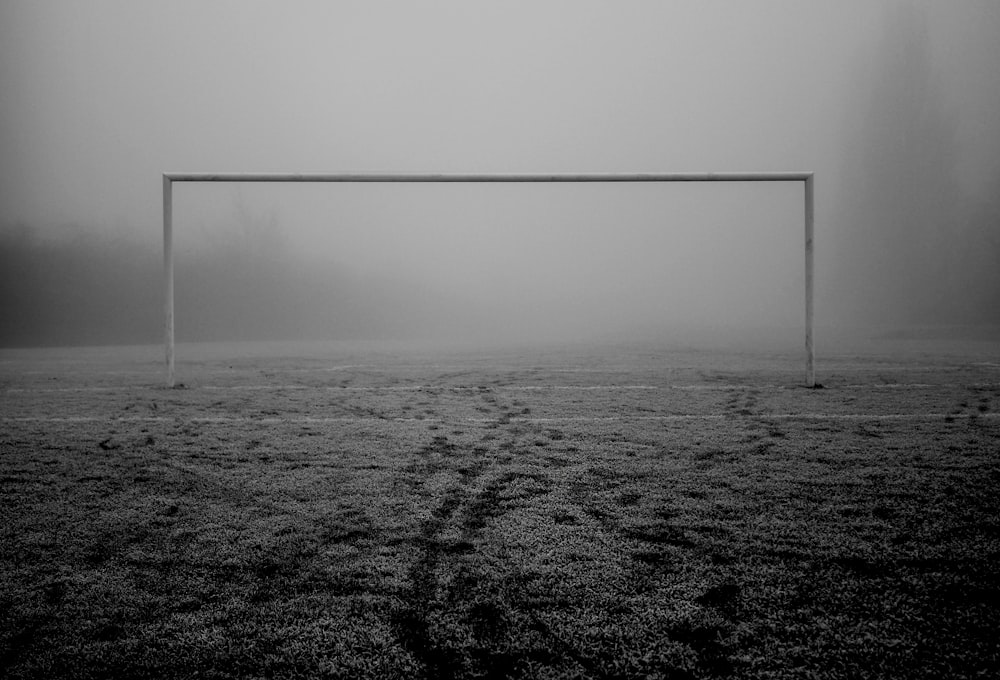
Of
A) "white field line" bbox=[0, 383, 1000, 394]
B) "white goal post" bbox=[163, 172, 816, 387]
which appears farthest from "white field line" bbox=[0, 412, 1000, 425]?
"white goal post" bbox=[163, 172, 816, 387]

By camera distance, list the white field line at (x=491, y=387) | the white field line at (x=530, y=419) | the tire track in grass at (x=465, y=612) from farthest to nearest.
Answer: the white field line at (x=491, y=387) < the white field line at (x=530, y=419) < the tire track in grass at (x=465, y=612)

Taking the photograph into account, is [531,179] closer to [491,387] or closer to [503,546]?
[491,387]

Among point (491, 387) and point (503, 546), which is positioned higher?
point (491, 387)

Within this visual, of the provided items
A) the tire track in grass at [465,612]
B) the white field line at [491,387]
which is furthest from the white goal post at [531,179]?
the tire track in grass at [465,612]

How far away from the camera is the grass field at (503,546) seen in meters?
0.88

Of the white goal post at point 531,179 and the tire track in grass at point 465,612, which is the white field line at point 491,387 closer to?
the white goal post at point 531,179

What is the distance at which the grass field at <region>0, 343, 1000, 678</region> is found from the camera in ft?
2.88

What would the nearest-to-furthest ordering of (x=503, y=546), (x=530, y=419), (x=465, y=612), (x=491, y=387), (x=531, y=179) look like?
(x=465, y=612) < (x=503, y=546) < (x=530, y=419) < (x=531, y=179) < (x=491, y=387)

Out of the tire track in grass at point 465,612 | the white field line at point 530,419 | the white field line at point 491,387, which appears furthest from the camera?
the white field line at point 491,387

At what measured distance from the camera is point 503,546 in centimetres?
127

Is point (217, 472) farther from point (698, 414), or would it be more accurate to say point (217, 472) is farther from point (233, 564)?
point (698, 414)

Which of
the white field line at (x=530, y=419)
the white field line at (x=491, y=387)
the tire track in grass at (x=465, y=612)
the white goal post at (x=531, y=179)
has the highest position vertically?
the white goal post at (x=531, y=179)

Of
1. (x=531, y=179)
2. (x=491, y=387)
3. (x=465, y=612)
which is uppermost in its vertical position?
(x=531, y=179)

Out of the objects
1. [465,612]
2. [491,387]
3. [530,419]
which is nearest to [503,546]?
[465,612]
